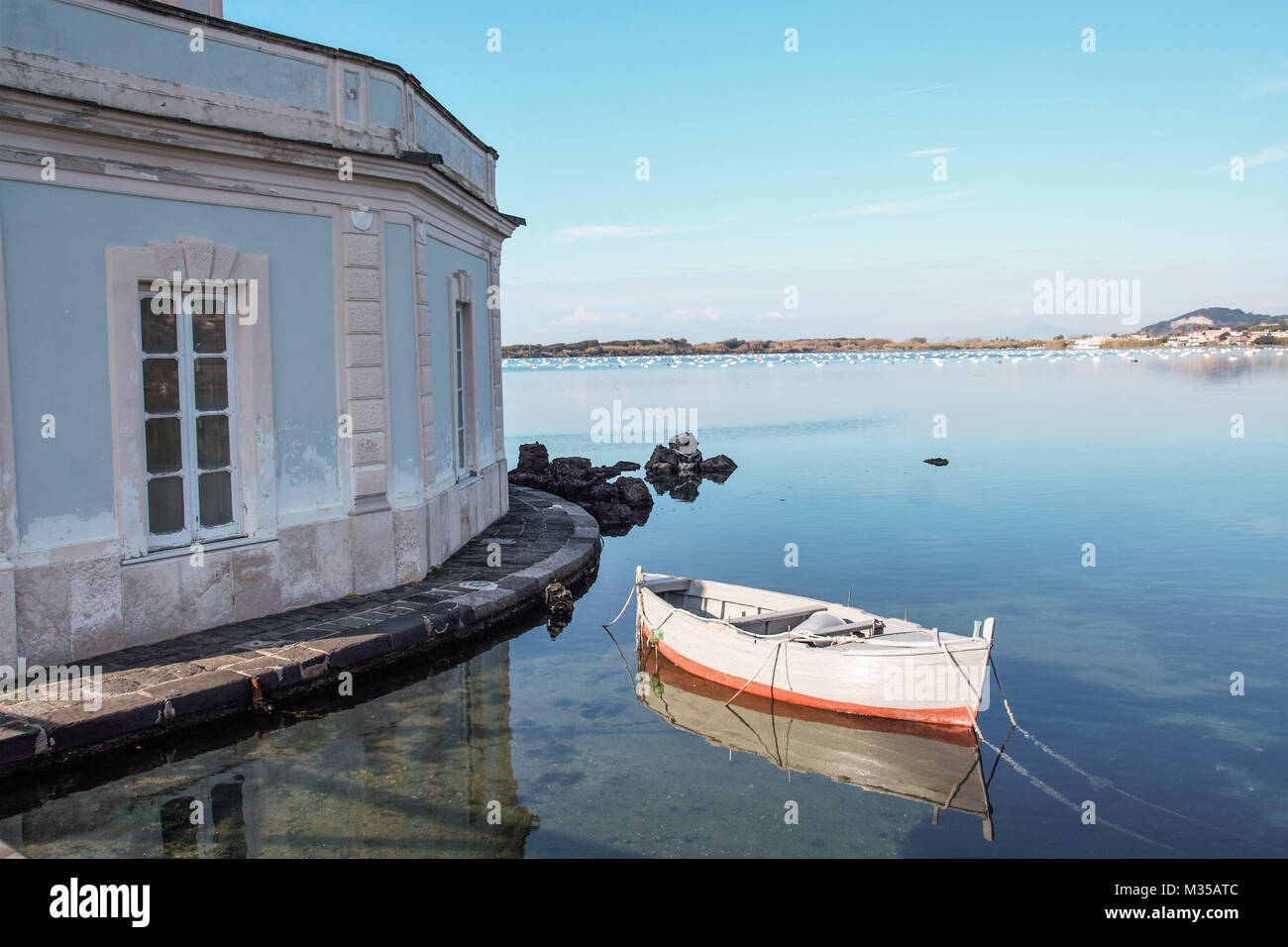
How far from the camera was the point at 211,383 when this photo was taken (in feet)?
28.8

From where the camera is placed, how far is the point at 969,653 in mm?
8055

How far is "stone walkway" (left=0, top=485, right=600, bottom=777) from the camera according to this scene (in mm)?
6785

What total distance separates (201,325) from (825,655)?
6.42 m

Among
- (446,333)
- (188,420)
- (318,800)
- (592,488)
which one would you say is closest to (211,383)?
(188,420)

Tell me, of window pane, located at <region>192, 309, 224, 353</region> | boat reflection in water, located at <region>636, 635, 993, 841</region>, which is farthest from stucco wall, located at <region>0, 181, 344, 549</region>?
boat reflection in water, located at <region>636, 635, 993, 841</region>

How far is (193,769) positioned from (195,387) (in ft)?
11.4

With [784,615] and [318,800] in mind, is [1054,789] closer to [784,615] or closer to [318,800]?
[784,615]

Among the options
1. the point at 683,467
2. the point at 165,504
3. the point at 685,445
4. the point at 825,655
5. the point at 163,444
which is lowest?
the point at 825,655

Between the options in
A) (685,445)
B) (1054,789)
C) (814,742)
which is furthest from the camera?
(685,445)

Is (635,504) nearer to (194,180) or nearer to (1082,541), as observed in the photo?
(1082,541)

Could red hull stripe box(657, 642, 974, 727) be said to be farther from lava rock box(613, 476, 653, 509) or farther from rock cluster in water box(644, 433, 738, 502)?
rock cluster in water box(644, 433, 738, 502)

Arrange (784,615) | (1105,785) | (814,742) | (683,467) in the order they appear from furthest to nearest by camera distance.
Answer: (683,467), (784,615), (814,742), (1105,785)

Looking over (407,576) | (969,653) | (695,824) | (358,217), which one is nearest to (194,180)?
(358,217)

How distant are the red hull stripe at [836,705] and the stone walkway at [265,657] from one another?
2.53 metres
